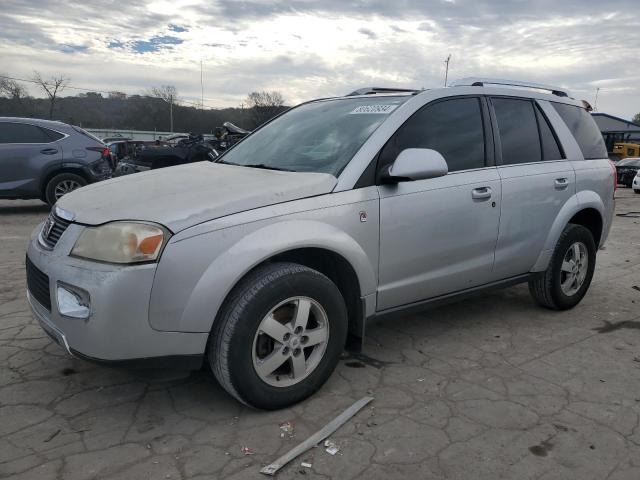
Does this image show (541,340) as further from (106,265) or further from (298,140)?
(106,265)

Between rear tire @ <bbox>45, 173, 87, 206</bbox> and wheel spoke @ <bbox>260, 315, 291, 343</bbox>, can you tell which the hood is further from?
rear tire @ <bbox>45, 173, 87, 206</bbox>

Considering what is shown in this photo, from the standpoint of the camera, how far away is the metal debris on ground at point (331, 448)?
7.97ft

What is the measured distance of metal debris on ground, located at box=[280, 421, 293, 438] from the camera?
257 centimetres

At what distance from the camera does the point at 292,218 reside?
8.79 ft

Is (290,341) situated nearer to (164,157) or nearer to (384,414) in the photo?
(384,414)

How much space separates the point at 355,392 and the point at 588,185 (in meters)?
2.73

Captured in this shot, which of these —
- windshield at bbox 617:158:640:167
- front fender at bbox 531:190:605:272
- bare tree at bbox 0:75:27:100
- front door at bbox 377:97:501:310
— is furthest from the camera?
bare tree at bbox 0:75:27:100

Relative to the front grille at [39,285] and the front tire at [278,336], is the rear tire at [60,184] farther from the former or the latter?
the front tire at [278,336]

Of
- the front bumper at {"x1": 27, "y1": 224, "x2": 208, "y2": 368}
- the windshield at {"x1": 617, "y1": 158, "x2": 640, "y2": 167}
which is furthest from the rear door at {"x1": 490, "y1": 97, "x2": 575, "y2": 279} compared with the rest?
the windshield at {"x1": 617, "y1": 158, "x2": 640, "y2": 167}

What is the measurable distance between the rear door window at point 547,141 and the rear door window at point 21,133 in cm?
816

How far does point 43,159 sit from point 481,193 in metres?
8.08

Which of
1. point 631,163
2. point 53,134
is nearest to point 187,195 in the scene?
point 53,134

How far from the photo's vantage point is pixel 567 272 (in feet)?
14.3

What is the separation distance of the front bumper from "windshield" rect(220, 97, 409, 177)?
122 cm
